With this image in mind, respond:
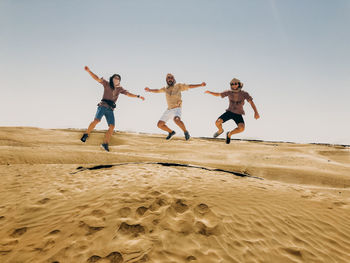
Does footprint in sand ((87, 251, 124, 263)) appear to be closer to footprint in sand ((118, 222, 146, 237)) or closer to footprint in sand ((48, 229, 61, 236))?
footprint in sand ((118, 222, 146, 237))

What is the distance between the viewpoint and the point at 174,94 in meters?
7.30

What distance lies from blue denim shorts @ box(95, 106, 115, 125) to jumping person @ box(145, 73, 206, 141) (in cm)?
169

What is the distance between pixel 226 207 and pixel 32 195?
3.66 meters

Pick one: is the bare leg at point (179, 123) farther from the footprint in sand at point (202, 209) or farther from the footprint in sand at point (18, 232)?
the footprint in sand at point (18, 232)

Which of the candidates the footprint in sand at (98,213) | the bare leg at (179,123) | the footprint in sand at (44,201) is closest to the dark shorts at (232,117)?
the bare leg at (179,123)

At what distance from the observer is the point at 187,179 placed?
465cm

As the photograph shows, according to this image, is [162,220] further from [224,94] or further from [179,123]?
[224,94]

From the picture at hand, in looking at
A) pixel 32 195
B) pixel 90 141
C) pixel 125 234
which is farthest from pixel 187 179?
pixel 90 141

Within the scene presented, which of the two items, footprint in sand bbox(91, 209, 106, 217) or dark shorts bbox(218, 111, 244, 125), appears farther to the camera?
dark shorts bbox(218, 111, 244, 125)

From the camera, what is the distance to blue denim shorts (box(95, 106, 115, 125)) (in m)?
7.39

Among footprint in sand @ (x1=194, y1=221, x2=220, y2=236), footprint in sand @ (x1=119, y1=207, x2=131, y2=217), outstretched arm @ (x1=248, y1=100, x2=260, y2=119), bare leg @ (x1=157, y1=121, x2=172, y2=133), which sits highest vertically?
outstretched arm @ (x1=248, y1=100, x2=260, y2=119)

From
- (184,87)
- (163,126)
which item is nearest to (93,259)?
(163,126)

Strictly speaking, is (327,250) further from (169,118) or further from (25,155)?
(25,155)

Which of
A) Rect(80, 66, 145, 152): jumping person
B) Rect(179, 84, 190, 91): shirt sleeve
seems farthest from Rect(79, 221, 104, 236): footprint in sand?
Rect(179, 84, 190, 91): shirt sleeve
